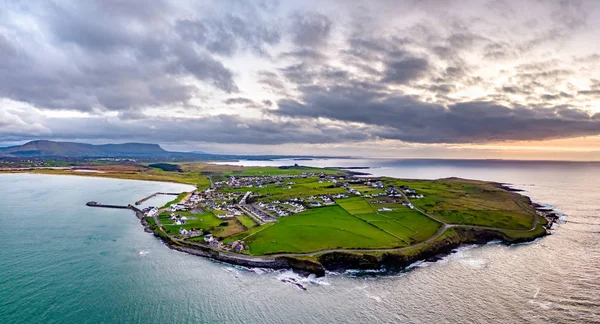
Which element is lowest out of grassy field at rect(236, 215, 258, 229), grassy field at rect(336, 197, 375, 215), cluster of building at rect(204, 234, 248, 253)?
cluster of building at rect(204, 234, 248, 253)

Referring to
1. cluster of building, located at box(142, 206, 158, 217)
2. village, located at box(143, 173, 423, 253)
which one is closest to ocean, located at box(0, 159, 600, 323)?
village, located at box(143, 173, 423, 253)

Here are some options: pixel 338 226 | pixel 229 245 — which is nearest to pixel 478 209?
pixel 338 226

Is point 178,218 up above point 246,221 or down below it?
above

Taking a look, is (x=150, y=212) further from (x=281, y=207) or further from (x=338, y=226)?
(x=338, y=226)

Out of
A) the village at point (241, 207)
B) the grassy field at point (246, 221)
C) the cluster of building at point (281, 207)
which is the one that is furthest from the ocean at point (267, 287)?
the cluster of building at point (281, 207)

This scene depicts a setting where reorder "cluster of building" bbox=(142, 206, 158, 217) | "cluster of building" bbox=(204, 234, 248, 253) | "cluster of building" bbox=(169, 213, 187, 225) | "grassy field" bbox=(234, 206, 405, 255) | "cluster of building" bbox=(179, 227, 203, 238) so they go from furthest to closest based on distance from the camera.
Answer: "cluster of building" bbox=(142, 206, 158, 217), "cluster of building" bbox=(169, 213, 187, 225), "cluster of building" bbox=(179, 227, 203, 238), "grassy field" bbox=(234, 206, 405, 255), "cluster of building" bbox=(204, 234, 248, 253)

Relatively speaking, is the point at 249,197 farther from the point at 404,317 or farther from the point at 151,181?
the point at 151,181

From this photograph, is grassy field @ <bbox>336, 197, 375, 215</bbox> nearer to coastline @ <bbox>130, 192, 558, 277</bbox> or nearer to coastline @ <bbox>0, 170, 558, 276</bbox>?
coastline @ <bbox>0, 170, 558, 276</bbox>
